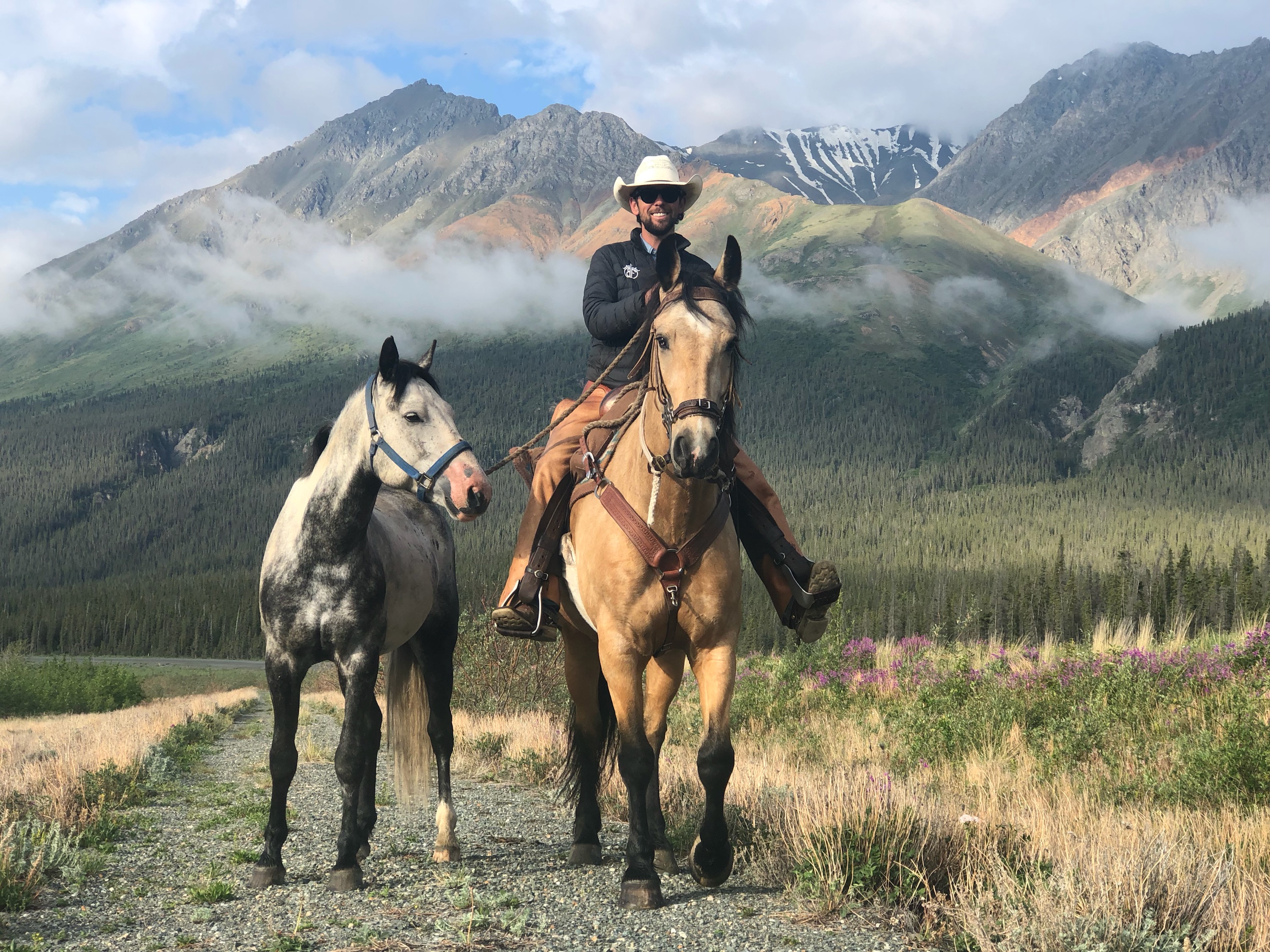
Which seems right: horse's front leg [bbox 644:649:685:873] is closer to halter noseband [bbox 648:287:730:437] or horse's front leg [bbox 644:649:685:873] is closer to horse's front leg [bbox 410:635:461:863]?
halter noseband [bbox 648:287:730:437]

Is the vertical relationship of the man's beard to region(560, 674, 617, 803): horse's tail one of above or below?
above

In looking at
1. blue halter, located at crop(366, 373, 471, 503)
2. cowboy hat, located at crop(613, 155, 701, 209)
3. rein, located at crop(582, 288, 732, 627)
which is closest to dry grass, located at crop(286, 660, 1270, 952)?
rein, located at crop(582, 288, 732, 627)

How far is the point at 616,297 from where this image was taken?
8.02 metres

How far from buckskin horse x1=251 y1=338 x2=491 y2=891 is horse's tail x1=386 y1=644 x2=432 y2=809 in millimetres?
1321

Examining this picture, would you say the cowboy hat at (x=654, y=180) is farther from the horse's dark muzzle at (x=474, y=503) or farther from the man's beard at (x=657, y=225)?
the horse's dark muzzle at (x=474, y=503)

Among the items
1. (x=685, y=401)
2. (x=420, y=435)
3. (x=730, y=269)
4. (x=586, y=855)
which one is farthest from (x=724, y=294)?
(x=586, y=855)

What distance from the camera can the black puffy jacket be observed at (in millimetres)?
7496

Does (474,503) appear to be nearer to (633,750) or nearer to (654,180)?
(633,750)

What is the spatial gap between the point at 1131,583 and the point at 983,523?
6609 cm

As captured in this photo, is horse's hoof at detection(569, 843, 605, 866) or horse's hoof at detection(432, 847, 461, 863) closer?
horse's hoof at detection(569, 843, 605, 866)

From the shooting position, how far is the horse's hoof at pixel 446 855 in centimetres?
773

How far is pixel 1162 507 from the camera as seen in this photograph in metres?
153

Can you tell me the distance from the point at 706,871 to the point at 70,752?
10.9 meters

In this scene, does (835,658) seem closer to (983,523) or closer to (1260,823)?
(1260,823)
